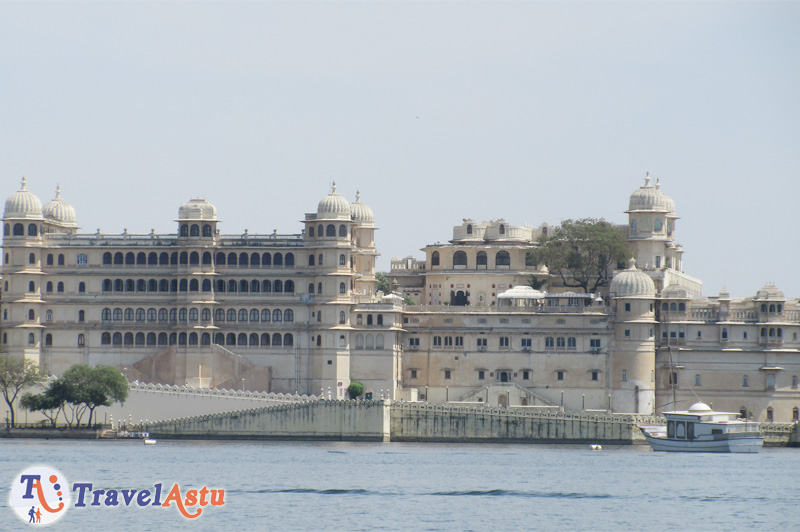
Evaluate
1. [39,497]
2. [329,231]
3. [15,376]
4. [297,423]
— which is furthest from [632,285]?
[39,497]

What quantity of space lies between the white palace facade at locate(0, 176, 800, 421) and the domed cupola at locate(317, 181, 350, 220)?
90mm

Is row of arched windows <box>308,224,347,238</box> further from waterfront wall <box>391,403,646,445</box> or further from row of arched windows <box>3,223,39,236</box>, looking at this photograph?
row of arched windows <box>3,223,39,236</box>

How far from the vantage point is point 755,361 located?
13300 cm

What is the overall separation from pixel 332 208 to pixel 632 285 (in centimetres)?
1968

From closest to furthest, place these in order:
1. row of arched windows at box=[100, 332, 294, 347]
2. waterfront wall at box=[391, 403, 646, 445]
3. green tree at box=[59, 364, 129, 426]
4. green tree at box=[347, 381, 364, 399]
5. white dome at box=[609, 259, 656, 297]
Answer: waterfront wall at box=[391, 403, 646, 445]
green tree at box=[59, 364, 129, 426]
green tree at box=[347, 381, 364, 399]
white dome at box=[609, 259, 656, 297]
row of arched windows at box=[100, 332, 294, 347]

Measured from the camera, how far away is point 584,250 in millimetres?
138000

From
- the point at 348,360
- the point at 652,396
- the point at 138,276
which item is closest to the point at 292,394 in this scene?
the point at 348,360

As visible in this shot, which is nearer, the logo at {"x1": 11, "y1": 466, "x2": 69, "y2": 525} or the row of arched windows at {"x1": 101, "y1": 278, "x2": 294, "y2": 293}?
the logo at {"x1": 11, "y1": 466, "x2": 69, "y2": 525}

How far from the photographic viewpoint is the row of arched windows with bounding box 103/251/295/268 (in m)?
133

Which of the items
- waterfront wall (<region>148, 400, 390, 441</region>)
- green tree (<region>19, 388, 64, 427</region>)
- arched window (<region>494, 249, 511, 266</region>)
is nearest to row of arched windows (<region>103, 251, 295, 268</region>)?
waterfront wall (<region>148, 400, 390, 441</region>)

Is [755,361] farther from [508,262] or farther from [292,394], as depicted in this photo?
[292,394]

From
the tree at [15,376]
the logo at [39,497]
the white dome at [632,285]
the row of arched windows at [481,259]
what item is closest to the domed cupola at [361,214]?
the row of arched windows at [481,259]

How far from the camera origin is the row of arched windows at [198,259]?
133 meters

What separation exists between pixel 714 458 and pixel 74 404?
38.2 m
